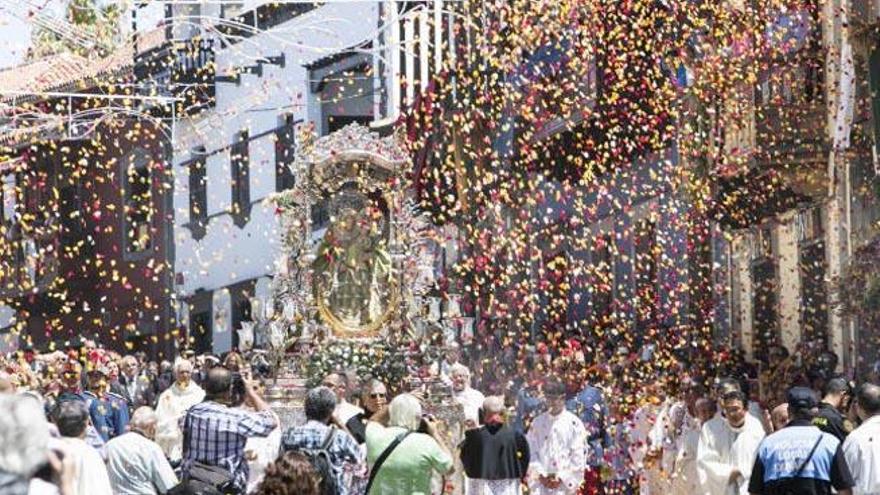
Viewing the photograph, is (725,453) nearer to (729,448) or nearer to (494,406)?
(729,448)

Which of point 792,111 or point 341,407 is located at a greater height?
point 792,111

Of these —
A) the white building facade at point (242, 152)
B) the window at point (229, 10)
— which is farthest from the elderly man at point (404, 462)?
the window at point (229, 10)

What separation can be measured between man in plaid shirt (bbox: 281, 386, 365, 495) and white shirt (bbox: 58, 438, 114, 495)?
6.70 feet

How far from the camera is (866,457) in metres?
13.4

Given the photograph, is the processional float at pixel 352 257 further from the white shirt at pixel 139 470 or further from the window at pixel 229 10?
the window at pixel 229 10

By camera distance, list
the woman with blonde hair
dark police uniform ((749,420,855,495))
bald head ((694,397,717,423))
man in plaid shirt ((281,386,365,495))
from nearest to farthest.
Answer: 1. the woman with blonde hair
2. dark police uniform ((749,420,855,495))
3. man in plaid shirt ((281,386,365,495))
4. bald head ((694,397,717,423))

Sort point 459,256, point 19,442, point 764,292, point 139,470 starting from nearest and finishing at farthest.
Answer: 1. point 19,442
2. point 139,470
3. point 764,292
4. point 459,256

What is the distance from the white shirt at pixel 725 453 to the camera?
16.8 metres

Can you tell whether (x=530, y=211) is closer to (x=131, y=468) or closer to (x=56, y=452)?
(x=131, y=468)

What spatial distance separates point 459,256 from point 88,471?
28.6m

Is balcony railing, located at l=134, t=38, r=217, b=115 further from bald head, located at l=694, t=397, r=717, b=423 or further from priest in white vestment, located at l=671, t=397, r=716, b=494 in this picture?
bald head, located at l=694, t=397, r=717, b=423

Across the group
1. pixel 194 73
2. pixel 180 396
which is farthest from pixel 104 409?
pixel 194 73

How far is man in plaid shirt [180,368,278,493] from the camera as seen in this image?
13305 mm

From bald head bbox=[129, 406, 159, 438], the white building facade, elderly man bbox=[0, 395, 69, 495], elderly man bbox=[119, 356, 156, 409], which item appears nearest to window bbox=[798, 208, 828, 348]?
elderly man bbox=[119, 356, 156, 409]
